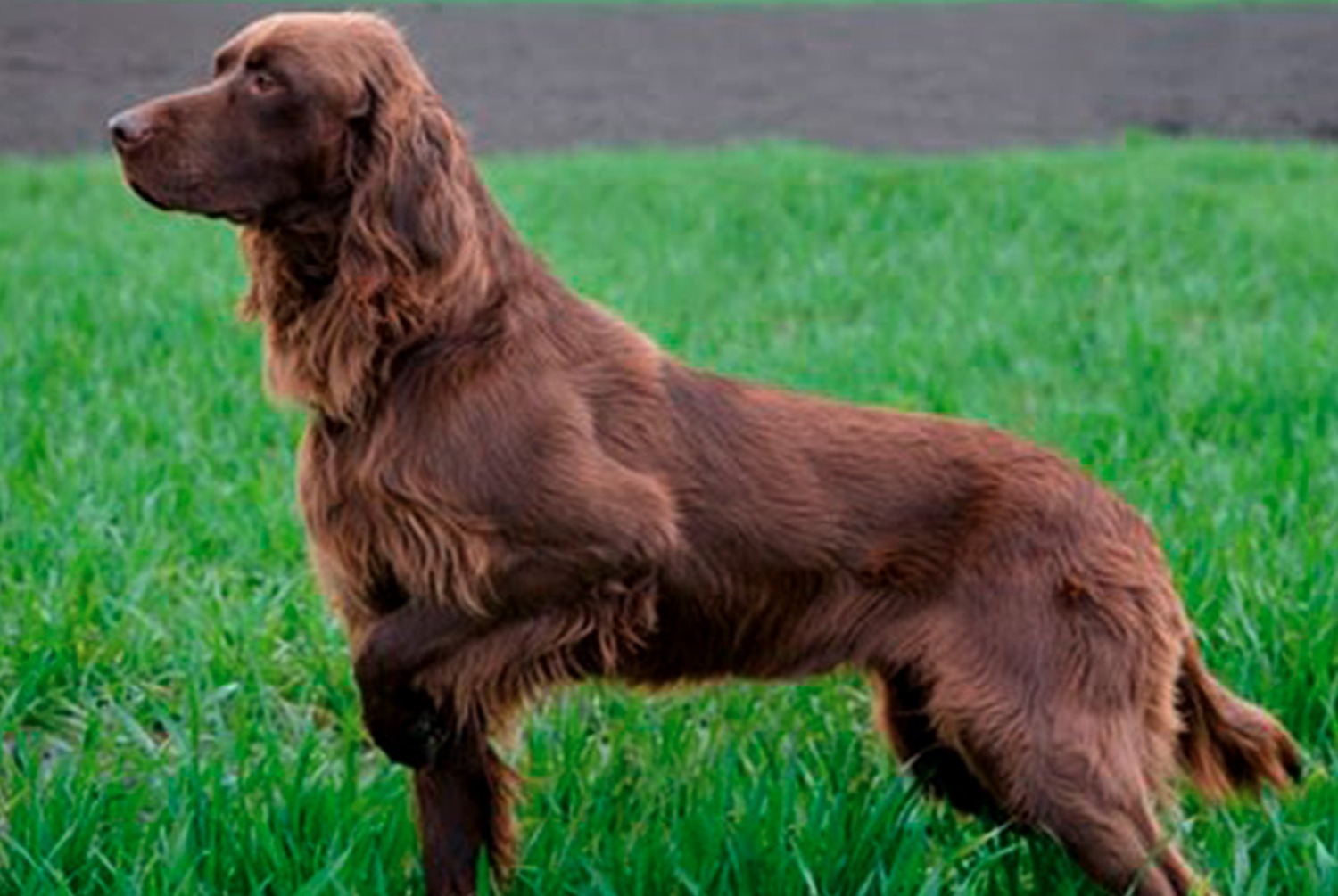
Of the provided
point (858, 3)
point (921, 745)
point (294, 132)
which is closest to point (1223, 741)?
point (921, 745)

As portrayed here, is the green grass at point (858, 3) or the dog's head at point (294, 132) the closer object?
the dog's head at point (294, 132)

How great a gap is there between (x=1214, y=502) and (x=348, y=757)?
2419 millimetres

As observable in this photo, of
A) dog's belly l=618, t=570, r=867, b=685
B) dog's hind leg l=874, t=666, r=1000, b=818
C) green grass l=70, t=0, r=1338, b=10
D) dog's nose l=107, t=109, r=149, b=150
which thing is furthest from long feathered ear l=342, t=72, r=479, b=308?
green grass l=70, t=0, r=1338, b=10

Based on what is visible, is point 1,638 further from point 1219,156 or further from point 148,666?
point 1219,156

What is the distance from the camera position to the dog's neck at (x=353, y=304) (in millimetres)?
Result: 2727

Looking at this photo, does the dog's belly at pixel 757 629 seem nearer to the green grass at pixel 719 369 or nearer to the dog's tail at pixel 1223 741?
the green grass at pixel 719 369

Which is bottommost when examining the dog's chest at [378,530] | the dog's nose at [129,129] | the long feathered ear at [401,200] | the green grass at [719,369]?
the green grass at [719,369]

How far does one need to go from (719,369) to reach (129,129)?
4053mm

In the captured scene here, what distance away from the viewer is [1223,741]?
10.1 ft

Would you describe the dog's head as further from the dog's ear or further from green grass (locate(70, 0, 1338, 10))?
green grass (locate(70, 0, 1338, 10))

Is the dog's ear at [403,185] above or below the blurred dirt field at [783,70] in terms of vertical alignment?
above

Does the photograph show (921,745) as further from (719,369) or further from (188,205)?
(719,369)

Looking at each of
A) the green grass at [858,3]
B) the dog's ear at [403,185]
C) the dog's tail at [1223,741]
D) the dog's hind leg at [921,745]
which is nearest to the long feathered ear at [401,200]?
the dog's ear at [403,185]

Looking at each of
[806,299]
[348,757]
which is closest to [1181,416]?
[806,299]
